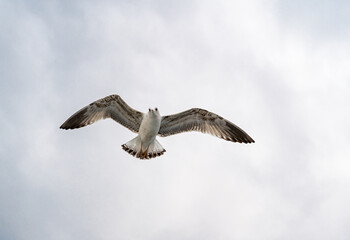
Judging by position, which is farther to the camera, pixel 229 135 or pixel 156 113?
pixel 229 135

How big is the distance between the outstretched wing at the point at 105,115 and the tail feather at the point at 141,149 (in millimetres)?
511

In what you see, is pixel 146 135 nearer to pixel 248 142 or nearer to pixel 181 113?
pixel 181 113

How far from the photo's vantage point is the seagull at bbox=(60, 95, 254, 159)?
16953 mm

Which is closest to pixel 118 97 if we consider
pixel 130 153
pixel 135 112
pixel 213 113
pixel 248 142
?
pixel 135 112

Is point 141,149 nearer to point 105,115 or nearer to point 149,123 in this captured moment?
point 149,123

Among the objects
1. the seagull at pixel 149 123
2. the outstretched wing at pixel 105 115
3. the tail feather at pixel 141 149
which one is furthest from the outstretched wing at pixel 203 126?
the outstretched wing at pixel 105 115

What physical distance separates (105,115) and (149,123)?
71.0 inches

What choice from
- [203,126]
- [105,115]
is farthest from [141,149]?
[203,126]

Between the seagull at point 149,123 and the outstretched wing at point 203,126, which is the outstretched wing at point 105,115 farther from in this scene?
the outstretched wing at point 203,126

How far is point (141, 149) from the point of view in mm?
17422

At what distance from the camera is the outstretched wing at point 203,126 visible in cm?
1756

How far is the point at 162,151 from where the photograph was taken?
1764cm

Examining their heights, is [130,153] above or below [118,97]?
below

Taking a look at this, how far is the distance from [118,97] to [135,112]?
809 millimetres
